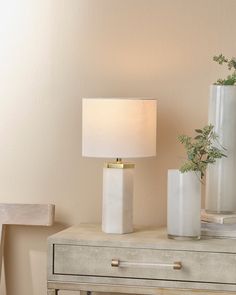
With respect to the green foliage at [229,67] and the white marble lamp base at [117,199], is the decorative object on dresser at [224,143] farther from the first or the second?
the white marble lamp base at [117,199]

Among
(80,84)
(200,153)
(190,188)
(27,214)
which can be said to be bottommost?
(27,214)

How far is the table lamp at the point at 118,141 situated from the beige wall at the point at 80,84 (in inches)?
10.0

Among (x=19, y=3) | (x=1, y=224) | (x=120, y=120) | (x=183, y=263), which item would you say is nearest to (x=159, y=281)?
(x=183, y=263)

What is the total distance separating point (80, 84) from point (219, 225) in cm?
79

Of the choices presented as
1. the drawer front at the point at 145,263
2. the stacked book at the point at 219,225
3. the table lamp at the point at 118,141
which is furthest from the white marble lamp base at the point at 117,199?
the stacked book at the point at 219,225

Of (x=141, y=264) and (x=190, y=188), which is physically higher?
(x=190, y=188)

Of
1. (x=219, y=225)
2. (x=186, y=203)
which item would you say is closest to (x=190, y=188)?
(x=186, y=203)

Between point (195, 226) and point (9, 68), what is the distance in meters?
1.00

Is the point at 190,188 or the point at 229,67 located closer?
the point at 190,188

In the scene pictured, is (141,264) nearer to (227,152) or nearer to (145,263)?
(145,263)

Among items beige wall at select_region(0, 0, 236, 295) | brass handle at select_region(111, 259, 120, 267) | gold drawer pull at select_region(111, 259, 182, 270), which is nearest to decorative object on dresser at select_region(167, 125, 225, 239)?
gold drawer pull at select_region(111, 259, 182, 270)

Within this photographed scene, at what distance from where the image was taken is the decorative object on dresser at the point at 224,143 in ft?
8.18

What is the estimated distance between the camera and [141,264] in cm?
240

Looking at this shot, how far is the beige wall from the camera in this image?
109 inches
